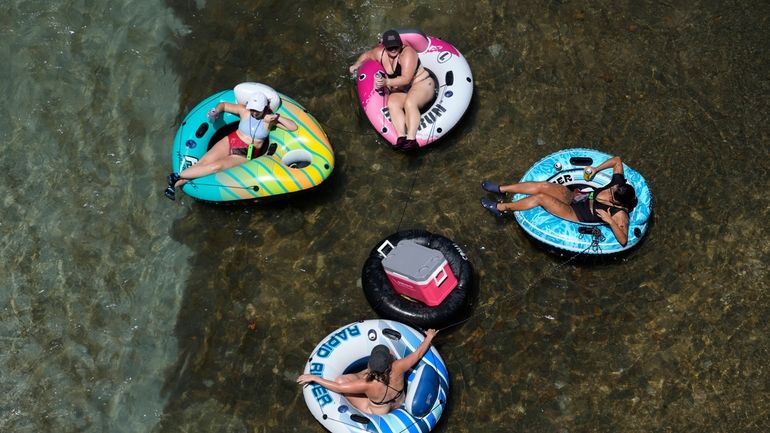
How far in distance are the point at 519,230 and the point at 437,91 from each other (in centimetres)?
194

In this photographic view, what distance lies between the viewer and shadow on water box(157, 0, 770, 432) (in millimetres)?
7664

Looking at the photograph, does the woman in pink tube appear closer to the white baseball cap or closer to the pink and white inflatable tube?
the pink and white inflatable tube

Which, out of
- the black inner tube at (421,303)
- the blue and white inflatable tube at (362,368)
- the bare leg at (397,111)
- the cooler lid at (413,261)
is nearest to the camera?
the blue and white inflatable tube at (362,368)

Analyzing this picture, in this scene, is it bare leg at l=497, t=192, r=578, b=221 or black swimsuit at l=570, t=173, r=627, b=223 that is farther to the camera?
bare leg at l=497, t=192, r=578, b=221

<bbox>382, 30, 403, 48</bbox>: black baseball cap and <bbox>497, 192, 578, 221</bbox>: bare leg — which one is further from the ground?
<bbox>382, 30, 403, 48</bbox>: black baseball cap

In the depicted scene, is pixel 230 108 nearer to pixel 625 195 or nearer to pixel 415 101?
pixel 415 101

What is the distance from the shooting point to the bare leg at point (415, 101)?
882cm

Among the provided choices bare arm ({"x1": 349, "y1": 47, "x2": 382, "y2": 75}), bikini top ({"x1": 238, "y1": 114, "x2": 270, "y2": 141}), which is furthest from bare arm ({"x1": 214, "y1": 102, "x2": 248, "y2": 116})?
bare arm ({"x1": 349, "y1": 47, "x2": 382, "y2": 75})

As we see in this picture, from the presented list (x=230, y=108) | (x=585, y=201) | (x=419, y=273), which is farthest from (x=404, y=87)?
(x=419, y=273)

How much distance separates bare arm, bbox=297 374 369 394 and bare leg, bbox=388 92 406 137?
3049 millimetres

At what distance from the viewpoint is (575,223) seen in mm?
8047

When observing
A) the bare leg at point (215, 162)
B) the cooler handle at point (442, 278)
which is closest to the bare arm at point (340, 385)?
the cooler handle at point (442, 278)

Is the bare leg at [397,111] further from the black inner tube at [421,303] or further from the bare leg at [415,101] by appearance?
the black inner tube at [421,303]

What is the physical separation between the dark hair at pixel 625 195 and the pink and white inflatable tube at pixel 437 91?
2.05 m
